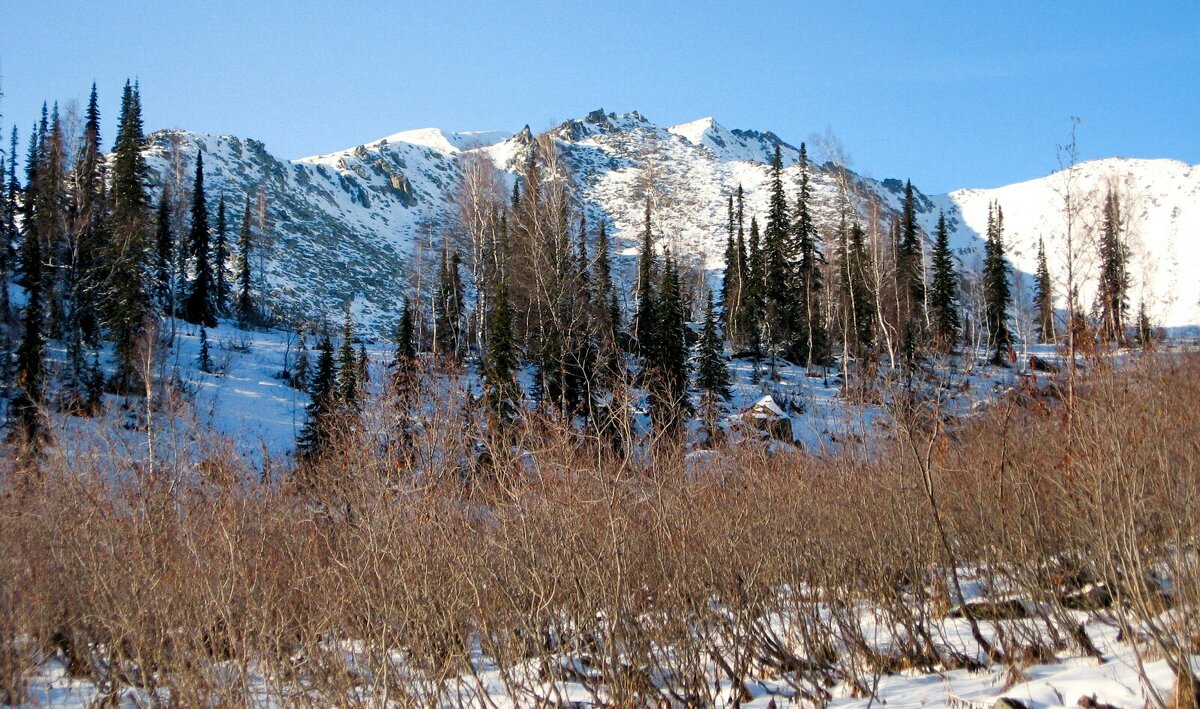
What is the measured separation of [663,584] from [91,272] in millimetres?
33956

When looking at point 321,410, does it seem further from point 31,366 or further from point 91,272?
point 91,272

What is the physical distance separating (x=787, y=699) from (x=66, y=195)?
41644mm

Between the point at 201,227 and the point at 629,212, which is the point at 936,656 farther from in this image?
the point at 629,212

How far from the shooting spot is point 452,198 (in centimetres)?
3897

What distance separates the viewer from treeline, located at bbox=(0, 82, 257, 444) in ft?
87.0

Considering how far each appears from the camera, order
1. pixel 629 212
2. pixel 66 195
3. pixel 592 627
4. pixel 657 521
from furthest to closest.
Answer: pixel 629 212 → pixel 66 195 → pixel 657 521 → pixel 592 627

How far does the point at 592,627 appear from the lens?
6.07 metres

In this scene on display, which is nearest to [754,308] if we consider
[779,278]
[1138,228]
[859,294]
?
[779,278]

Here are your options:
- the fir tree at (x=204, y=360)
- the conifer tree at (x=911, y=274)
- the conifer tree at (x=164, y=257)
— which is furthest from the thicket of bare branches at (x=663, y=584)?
the conifer tree at (x=911, y=274)

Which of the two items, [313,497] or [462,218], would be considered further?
[462,218]

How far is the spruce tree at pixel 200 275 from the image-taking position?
4133 centimetres

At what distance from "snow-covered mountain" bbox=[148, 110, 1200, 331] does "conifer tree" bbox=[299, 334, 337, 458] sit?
11869 millimetres

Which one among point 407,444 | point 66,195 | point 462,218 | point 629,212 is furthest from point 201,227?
point 629,212

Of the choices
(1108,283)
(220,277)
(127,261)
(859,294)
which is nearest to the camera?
(1108,283)
